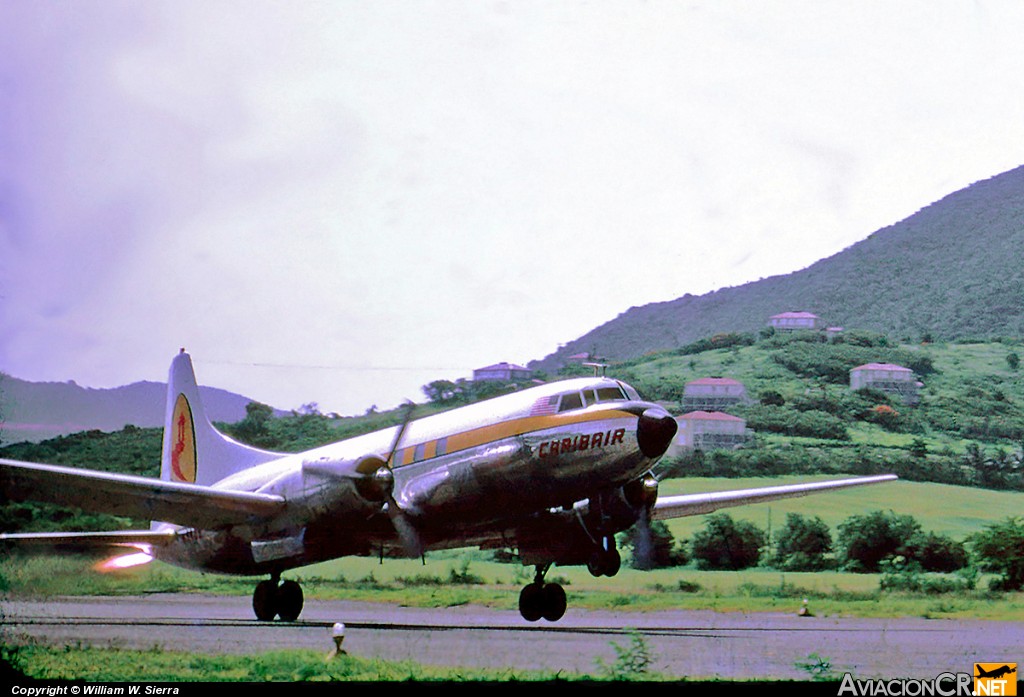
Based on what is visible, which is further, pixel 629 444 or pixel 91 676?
pixel 629 444

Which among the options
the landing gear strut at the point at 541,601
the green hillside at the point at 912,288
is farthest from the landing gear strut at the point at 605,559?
the green hillside at the point at 912,288

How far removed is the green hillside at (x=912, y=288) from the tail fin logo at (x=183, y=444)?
23.7 m

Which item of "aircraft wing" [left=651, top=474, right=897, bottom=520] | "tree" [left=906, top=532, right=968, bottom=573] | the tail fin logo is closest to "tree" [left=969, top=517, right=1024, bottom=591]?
"tree" [left=906, top=532, right=968, bottom=573]

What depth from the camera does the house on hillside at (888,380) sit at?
42.0 m

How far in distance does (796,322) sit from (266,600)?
3842cm

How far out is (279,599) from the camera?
20.2m

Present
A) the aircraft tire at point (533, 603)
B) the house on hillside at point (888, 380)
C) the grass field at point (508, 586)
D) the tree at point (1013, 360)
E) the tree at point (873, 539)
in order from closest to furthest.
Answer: the aircraft tire at point (533, 603) → the grass field at point (508, 586) → the tree at point (873, 539) → the house on hillside at point (888, 380) → the tree at point (1013, 360)

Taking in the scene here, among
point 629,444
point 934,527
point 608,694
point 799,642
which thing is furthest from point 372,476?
point 934,527

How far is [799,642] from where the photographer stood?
18109 mm

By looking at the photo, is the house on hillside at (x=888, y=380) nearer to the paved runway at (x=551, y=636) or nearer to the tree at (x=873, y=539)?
the tree at (x=873, y=539)

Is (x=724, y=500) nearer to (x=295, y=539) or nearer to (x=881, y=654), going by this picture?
(x=881, y=654)

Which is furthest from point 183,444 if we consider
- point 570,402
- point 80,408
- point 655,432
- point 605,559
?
point 655,432

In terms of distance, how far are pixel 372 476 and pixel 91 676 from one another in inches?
209

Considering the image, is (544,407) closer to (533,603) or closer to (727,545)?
(533,603)
